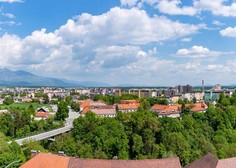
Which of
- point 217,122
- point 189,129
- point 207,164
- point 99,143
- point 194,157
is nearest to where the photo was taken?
point 207,164

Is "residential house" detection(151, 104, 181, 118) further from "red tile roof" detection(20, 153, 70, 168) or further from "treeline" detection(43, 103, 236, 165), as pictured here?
"red tile roof" detection(20, 153, 70, 168)

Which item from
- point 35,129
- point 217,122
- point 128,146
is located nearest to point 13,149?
point 128,146

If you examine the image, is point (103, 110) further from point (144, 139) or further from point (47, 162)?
point (47, 162)

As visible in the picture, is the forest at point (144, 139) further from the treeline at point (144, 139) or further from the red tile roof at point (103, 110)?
the red tile roof at point (103, 110)

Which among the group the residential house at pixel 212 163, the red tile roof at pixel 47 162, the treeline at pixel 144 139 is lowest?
the treeline at pixel 144 139

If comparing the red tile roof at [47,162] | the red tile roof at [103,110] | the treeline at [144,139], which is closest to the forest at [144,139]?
the treeline at [144,139]

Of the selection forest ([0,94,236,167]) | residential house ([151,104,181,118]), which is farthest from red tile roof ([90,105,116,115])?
forest ([0,94,236,167])

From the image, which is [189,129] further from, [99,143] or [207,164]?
[207,164]
